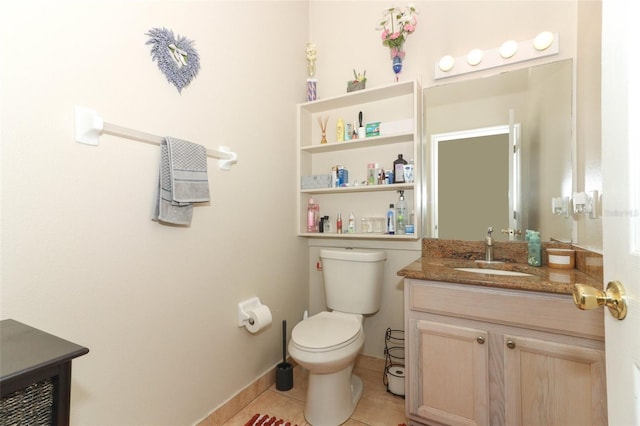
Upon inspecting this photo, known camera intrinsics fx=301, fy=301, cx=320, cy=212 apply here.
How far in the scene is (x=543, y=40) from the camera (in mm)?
1707

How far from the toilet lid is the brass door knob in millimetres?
1182

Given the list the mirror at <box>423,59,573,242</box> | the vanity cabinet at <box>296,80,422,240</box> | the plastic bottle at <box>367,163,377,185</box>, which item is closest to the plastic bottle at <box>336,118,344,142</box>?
the vanity cabinet at <box>296,80,422,240</box>

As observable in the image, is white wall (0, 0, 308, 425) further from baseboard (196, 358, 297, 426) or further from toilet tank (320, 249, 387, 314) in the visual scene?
toilet tank (320, 249, 387, 314)

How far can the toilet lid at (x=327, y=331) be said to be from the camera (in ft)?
5.10

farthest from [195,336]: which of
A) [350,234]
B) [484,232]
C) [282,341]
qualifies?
[484,232]

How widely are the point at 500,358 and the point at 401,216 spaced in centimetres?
97

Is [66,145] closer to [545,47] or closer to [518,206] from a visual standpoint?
[518,206]

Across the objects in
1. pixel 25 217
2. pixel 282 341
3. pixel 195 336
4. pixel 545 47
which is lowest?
pixel 282 341

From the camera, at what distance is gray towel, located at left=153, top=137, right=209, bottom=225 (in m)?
1.31

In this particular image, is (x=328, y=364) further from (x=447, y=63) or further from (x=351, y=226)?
(x=447, y=63)

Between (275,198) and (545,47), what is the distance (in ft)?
6.02

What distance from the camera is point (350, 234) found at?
2160 millimetres

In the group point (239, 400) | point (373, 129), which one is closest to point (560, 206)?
point (373, 129)

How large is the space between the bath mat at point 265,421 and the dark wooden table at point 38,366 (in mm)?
1145
